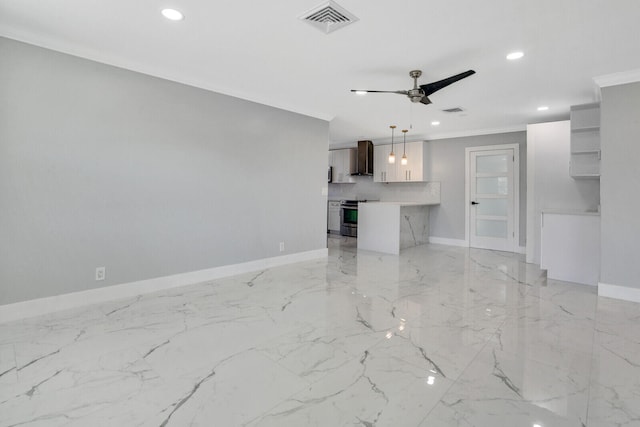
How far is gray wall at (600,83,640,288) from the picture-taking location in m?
3.46

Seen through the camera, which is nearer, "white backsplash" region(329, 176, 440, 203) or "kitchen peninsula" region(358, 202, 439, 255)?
"kitchen peninsula" region(358, 202, 439, 255)

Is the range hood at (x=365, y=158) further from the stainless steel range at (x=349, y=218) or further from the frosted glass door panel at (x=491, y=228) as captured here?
the frosted glass door panel at (x=491, y=228)

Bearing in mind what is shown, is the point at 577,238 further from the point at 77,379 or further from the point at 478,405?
the point at 77,379

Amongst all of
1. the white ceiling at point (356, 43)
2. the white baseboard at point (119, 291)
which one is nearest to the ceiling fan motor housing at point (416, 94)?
the white ceiling at point (356, 43)

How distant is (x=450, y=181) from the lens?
7.00 m

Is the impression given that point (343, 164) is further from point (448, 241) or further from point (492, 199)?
point (492, 199)

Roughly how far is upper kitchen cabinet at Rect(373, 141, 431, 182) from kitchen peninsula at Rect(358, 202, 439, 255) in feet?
2.62

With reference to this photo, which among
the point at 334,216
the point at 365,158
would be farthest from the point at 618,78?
the point at 334,216

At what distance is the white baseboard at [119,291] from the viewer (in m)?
2.82

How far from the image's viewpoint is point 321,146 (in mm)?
5531

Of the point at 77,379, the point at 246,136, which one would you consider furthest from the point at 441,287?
the point at 77,379

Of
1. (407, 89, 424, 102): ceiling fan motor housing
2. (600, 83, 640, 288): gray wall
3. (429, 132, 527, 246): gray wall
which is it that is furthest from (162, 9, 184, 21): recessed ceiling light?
(429, 132, 527, 246): gray wall

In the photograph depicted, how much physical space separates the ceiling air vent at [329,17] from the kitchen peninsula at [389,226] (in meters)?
3.84

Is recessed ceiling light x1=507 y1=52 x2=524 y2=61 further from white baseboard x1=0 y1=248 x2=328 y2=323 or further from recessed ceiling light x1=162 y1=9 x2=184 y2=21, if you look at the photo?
white baseboard x1=0 y1=248 x2=328 y2=323
